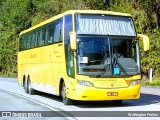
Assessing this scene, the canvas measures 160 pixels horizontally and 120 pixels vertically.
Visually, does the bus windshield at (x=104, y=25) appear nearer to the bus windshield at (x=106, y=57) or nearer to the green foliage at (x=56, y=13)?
the bus windshield at (x=106, y=57)

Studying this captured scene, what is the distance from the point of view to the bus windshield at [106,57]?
15.6 m

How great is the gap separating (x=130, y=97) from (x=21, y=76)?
12.3 m

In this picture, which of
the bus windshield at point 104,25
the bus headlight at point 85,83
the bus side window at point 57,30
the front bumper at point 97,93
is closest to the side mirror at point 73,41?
the bus windshield at point 104,25

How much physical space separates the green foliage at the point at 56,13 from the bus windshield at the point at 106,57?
1870 cm

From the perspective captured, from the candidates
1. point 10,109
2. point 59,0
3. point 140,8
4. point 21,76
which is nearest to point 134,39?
point 10,109

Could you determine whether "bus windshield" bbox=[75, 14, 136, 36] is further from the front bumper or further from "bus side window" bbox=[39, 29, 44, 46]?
"bus side window" bbox=[39, 29, 44, 46]

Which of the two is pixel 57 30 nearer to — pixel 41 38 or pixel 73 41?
pixel 73 41

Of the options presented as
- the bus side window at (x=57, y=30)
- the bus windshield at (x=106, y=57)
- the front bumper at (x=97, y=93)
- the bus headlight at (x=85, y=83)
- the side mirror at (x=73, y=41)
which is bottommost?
the front bumper at (x=97, y=93)

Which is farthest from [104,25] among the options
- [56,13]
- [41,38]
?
[56,13]

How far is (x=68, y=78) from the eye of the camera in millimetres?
16359

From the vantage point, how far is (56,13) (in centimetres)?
5053

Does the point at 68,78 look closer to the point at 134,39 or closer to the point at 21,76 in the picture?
the point at 134,39

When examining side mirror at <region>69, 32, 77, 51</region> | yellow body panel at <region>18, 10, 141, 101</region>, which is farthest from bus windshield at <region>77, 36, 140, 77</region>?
side mirror at <region>69, 32, 77, 51</region>

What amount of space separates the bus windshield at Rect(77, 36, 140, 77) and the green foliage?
18.7 meters
